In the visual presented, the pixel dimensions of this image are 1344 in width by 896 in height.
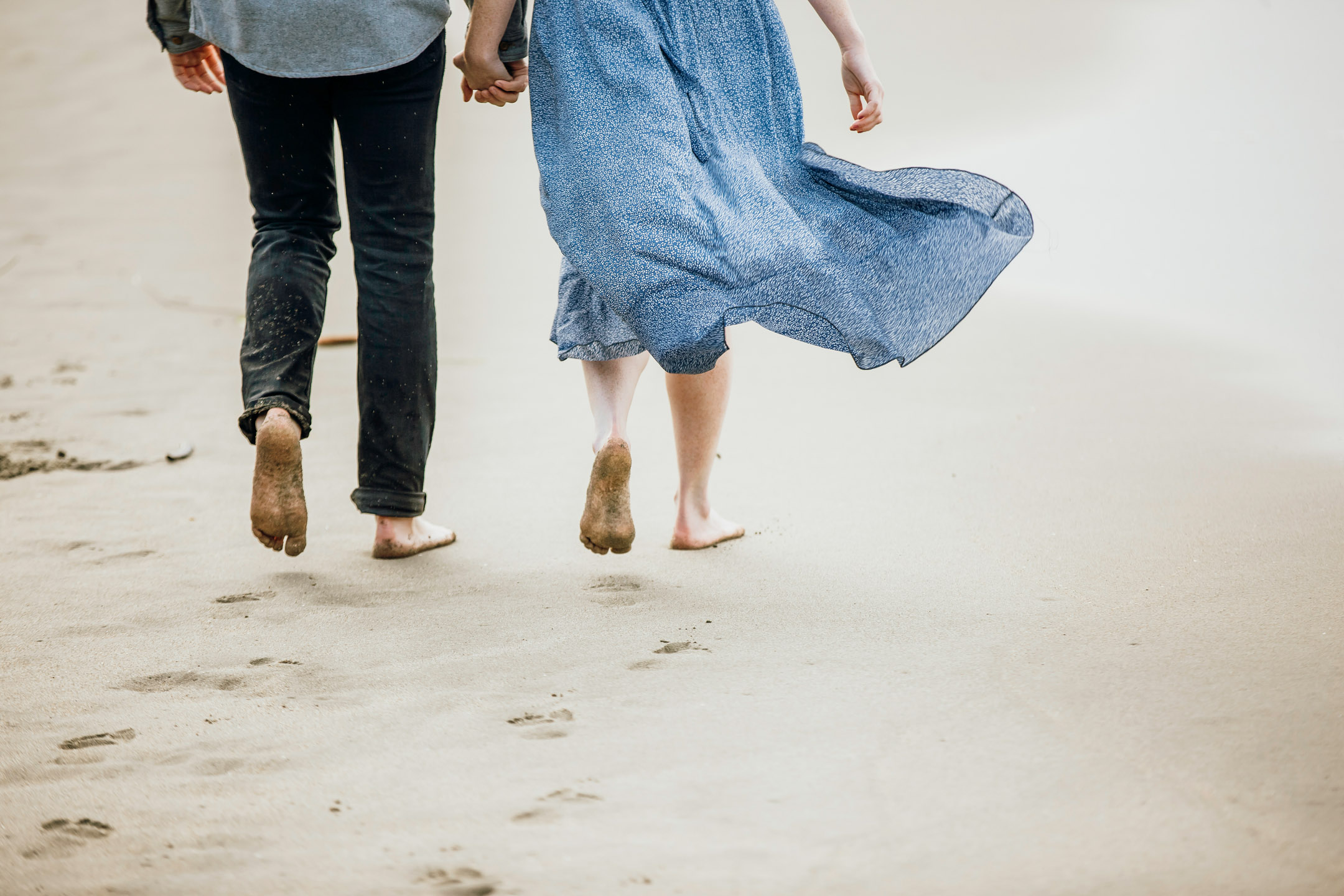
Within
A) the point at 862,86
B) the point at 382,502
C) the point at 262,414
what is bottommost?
the point at 382,502

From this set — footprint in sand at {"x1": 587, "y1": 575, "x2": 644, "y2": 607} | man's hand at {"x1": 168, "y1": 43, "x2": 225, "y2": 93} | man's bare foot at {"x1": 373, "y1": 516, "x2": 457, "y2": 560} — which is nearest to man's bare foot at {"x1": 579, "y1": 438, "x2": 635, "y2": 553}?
footprint in sand at {"x1": 587, "y1": 575, "x2": 644, "y2": 607}

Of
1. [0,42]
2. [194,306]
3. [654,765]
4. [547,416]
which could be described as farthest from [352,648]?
[0,42]

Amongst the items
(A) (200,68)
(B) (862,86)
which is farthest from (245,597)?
(B) (862,86)

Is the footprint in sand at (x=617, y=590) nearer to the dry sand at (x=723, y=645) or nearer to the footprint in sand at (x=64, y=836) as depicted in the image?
the dry sand at (x=723, y=645)

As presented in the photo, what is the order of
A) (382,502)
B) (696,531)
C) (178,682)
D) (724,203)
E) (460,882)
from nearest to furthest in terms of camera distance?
(460,882)
(178,682)
(724,203)
(382,502)
(696,531)

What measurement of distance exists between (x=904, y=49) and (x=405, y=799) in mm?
10569

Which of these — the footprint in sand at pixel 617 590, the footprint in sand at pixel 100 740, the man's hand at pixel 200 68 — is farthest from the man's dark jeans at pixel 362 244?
the footprint in sand at pixel 100 740

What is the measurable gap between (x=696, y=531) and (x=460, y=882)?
1.06 m

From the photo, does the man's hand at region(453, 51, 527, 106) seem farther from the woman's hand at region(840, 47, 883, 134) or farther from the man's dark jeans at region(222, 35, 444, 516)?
the woman's hand at region(840, 47, 883, 134)

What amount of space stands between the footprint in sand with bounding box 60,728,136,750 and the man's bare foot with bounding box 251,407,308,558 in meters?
0.41

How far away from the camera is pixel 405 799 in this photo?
1.12 m

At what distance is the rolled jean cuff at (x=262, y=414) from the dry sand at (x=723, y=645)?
0.26 meters

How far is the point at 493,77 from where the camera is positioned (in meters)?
1.74

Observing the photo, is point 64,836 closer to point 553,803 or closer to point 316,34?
point 553,803
